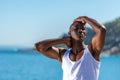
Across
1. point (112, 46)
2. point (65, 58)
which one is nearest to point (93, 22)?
point (65, 58)

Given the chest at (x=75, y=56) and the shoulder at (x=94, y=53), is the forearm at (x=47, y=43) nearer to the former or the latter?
the chest at (x=75, y=56)

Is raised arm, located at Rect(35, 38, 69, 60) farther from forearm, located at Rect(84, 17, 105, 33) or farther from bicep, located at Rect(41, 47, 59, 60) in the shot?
forearm, located at Rect(84, 17, 105, 33)

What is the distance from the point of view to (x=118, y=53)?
263ft

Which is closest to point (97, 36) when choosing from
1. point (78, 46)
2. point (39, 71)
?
point (78, 46)

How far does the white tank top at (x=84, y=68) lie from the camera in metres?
2.73

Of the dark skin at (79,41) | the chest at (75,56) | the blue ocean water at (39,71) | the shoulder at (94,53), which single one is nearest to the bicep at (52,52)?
the dark skin at (79,41)

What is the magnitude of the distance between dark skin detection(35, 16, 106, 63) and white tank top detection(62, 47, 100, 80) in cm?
3

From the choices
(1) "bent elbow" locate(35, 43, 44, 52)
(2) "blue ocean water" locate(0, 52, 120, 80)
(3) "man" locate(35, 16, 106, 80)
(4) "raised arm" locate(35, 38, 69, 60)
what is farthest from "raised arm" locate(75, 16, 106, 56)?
(2) "blue ocean water" locate(0, 52, 120, 80)

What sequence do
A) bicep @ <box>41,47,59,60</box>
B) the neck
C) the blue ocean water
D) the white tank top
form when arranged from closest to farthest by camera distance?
the white tank top < the neck < bicep @ <box>41,47,59,60</box> < the blue ocean water

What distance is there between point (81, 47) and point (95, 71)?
0.19m

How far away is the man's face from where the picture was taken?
2.81 metres

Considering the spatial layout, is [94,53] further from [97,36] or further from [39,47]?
[39,47]

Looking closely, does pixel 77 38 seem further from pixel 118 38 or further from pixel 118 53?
pixel 118 53

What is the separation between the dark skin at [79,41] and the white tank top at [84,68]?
0.10 ft
